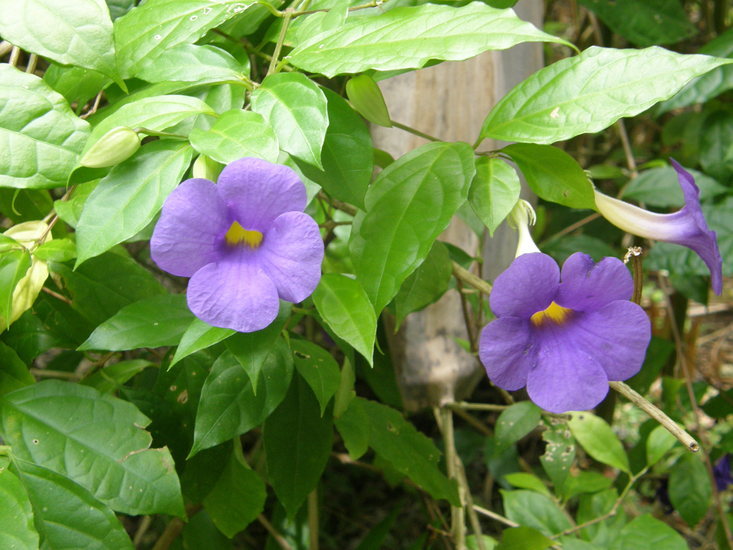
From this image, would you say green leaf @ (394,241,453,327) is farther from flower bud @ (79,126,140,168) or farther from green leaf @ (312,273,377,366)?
flower bud @ (79,126,140,168)

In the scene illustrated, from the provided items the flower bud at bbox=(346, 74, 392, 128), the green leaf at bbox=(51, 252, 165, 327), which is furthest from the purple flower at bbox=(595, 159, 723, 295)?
the green leaf at bbox=(51, 252, 165, 327)

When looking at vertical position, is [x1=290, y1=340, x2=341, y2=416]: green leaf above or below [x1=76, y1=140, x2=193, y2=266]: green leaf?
below

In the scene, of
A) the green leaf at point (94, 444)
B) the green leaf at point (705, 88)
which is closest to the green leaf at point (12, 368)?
the green leaf at point (94, 444)

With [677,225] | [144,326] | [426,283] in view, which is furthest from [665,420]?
[144,326]

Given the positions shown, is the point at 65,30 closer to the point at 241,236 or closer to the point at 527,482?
the point at 241,236

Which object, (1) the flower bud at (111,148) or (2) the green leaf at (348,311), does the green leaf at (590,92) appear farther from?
(1) the flower bud at (111,148)

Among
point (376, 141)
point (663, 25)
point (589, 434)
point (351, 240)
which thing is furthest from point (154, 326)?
point (663, 25)

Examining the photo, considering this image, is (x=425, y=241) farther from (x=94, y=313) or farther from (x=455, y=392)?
(x=455, y=392)
